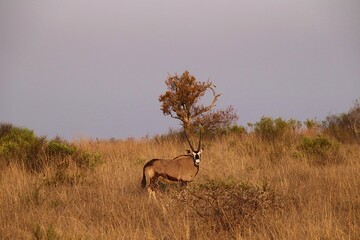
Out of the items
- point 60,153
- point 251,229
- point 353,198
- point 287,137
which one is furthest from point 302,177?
point 287,137

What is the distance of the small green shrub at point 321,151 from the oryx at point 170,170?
4.48 m

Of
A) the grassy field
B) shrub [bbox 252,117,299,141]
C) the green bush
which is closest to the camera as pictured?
the grassy field

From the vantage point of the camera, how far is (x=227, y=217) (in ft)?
18.4

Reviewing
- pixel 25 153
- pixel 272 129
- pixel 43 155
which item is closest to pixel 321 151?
pixel 272 129

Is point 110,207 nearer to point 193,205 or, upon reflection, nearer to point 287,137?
→ point 193,205

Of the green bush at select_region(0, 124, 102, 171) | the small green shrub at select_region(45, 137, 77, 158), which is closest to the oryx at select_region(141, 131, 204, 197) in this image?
the green bush at select_region(0, 124, 102, 171)

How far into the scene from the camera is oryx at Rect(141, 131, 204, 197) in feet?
26.5

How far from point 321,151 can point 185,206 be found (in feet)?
24.1

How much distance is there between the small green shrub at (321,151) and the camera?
1185cm

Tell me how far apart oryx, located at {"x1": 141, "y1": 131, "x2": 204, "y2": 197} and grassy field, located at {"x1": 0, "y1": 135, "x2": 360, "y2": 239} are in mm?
317

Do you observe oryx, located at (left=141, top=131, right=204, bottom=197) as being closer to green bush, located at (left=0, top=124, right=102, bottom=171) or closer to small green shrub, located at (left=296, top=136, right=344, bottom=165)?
green bush, located at (left=0, top=124, right=102, bottom=171)

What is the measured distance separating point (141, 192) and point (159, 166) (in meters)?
0.70

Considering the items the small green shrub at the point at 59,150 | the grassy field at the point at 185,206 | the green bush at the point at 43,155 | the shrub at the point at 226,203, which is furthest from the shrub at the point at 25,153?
the shrub at the point at 226,203

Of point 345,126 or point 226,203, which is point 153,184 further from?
point 345,126
